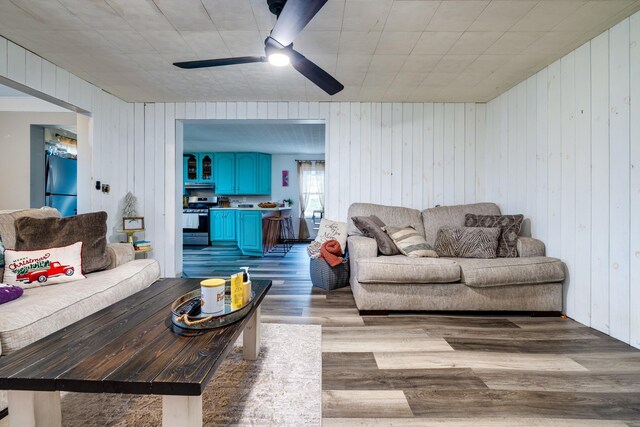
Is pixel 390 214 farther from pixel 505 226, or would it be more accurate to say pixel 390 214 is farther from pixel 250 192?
pixel 250 192

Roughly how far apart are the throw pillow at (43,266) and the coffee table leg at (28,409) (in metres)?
1.10

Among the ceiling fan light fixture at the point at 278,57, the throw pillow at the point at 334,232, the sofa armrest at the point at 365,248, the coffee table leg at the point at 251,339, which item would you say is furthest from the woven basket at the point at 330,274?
the ceiling fan light fixture at the point at 278,57

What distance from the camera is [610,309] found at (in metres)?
2.19

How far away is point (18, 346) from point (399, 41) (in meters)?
3.02

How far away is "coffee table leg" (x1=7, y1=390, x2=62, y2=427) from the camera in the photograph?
98 cm

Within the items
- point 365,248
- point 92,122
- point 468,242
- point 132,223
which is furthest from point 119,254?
point 468,242

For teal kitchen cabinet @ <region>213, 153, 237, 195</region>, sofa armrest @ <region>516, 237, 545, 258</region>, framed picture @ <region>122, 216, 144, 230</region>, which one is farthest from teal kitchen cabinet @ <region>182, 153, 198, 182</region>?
sofa armrest @ <region>516, 237, 545, 258</region>

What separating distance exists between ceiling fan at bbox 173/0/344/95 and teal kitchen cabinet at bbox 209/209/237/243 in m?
4.56

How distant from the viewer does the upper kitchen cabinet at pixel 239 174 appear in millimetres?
7082

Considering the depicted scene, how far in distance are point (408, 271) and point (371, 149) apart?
6.08ft

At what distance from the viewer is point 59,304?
1570mm

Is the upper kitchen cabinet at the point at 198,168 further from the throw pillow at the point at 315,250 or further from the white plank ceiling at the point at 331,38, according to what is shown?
the throw pillow at the point at 315,250

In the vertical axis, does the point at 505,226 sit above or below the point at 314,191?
below

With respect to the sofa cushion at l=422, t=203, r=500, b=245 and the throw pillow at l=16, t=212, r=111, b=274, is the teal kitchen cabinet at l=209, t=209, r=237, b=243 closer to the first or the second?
the throw pillow at l=16, t=212, r=111, b=274
